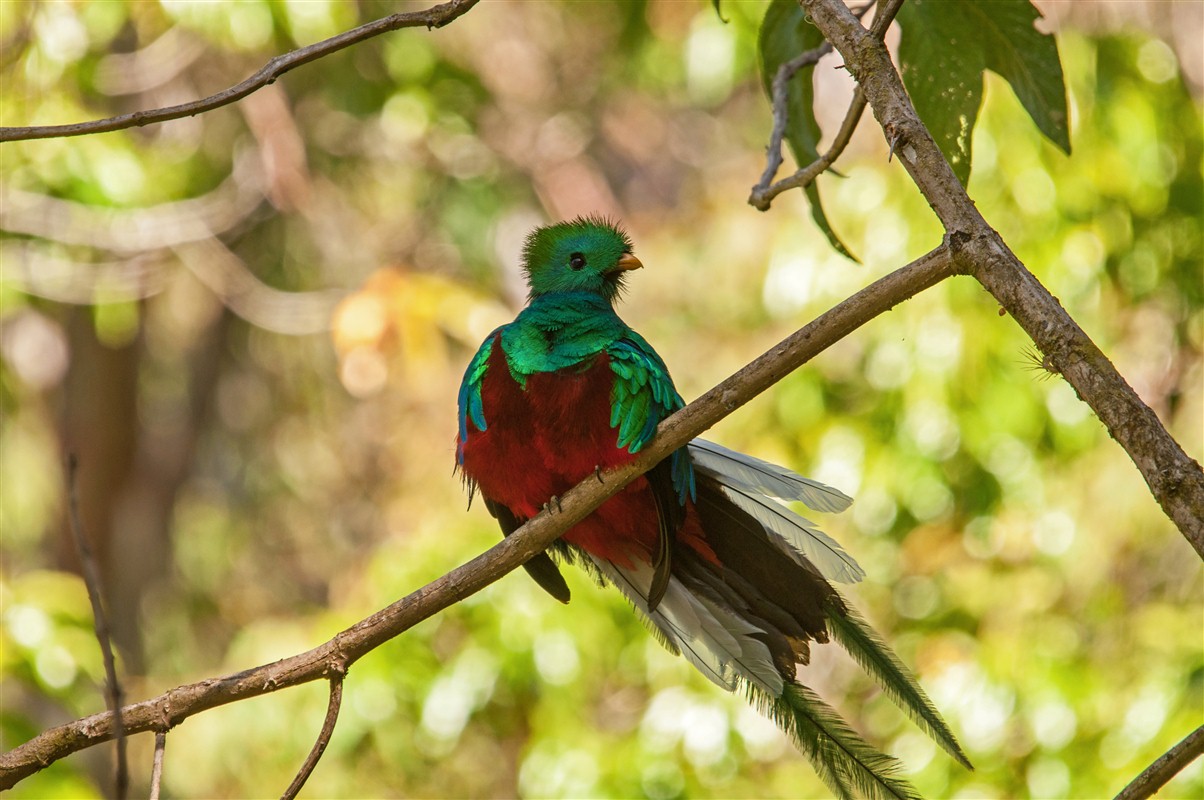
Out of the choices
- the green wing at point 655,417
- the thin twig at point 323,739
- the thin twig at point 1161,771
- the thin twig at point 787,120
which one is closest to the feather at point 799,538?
the green wing at point 655,417

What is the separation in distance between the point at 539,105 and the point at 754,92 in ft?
6.96

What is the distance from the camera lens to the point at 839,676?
285 inches

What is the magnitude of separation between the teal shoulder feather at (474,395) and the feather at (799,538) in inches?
22.5

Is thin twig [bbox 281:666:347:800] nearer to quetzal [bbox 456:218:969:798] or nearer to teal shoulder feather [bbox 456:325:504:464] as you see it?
quetzal [bbox 456:218:969:798]

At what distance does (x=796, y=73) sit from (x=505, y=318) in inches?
267

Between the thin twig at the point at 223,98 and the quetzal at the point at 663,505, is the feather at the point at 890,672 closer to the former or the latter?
the quetzal at the point at 663,505

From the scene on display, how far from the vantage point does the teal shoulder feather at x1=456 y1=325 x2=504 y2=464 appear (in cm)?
310

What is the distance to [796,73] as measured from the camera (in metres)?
2.81

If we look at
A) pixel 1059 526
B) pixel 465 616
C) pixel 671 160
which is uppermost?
pixel 671 160

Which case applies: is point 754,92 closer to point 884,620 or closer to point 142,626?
point 884,620

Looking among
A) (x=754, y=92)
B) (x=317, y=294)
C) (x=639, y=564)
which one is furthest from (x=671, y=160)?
(x=639, y=564)

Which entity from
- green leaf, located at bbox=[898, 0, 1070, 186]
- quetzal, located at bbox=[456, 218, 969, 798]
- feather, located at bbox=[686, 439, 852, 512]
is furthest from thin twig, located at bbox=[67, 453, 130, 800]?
green leaf, located at bbox=[898, 0, 1070, 186]

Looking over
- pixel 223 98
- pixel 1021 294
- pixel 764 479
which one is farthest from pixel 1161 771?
pixel 223 98

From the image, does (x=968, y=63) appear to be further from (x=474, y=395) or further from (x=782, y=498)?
(x=474, y=395)
